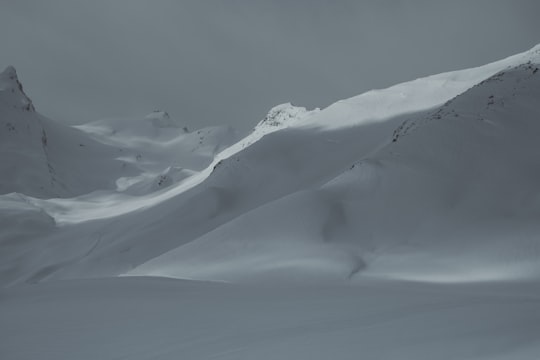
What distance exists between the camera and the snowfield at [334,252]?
4.79 m

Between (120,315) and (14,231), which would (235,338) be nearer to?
(120,315)

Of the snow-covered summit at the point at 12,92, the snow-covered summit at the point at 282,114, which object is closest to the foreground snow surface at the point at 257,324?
the snow-covered summit at the point at 282,114

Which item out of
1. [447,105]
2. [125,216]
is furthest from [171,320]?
[125,216]

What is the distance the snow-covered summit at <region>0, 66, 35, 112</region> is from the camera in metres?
130

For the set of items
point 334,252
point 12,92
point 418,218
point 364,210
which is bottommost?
point 334,252

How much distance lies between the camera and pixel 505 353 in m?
3.47

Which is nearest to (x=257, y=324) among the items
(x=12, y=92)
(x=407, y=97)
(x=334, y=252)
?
(x=334, y=252)

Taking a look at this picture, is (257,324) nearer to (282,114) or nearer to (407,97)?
(407,97)

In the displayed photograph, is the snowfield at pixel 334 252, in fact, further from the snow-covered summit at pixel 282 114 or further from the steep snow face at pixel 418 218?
the snow-covered summit at pixel 282 114

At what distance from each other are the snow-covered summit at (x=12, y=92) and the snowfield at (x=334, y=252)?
9914 cm

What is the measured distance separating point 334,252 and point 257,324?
8.47 meters

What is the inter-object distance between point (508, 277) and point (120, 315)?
8632mm

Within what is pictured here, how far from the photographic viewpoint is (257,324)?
5.44 metres

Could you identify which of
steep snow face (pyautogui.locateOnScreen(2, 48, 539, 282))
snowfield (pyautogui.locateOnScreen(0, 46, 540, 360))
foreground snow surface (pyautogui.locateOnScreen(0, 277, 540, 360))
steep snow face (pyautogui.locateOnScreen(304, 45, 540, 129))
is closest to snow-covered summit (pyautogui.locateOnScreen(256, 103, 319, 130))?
steep snow face (pyautogui.locateOnScreen(304, 45, 540, 129))
